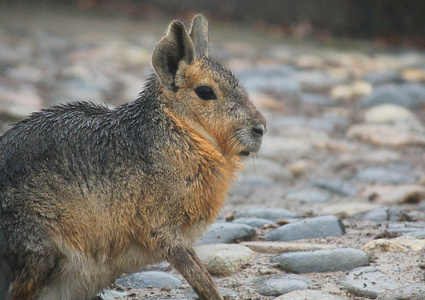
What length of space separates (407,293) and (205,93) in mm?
1877

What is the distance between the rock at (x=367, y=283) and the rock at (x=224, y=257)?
0.82m

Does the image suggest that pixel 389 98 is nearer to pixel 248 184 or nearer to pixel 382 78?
pixel 382 78

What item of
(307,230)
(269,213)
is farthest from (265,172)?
(307,230)

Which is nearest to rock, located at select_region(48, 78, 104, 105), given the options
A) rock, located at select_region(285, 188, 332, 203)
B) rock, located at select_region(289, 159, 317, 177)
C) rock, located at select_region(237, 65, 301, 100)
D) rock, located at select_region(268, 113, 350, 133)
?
rock, located at select_region(237, 65, 301, 100)

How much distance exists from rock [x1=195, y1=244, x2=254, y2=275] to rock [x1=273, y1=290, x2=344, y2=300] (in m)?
0.67

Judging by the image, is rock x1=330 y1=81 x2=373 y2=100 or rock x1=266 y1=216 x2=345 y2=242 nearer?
rock x1=266 y1=216 x2=345 y2=242

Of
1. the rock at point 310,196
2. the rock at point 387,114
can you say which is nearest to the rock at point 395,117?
the rock at point 387,114

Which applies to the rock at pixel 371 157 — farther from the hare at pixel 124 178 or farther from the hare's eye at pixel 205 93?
the hare's eye at pixel 205 93

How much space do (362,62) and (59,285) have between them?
34.7ft

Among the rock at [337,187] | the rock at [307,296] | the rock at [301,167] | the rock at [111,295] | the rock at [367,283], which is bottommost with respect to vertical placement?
the rock at [111,295]

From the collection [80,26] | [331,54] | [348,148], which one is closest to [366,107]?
[348,148]

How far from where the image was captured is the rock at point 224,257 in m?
4.66

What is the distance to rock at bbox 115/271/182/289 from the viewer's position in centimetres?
457

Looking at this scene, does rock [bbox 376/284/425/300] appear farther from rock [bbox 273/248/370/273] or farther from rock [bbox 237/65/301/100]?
rock [bbox 237/65/301/100]
